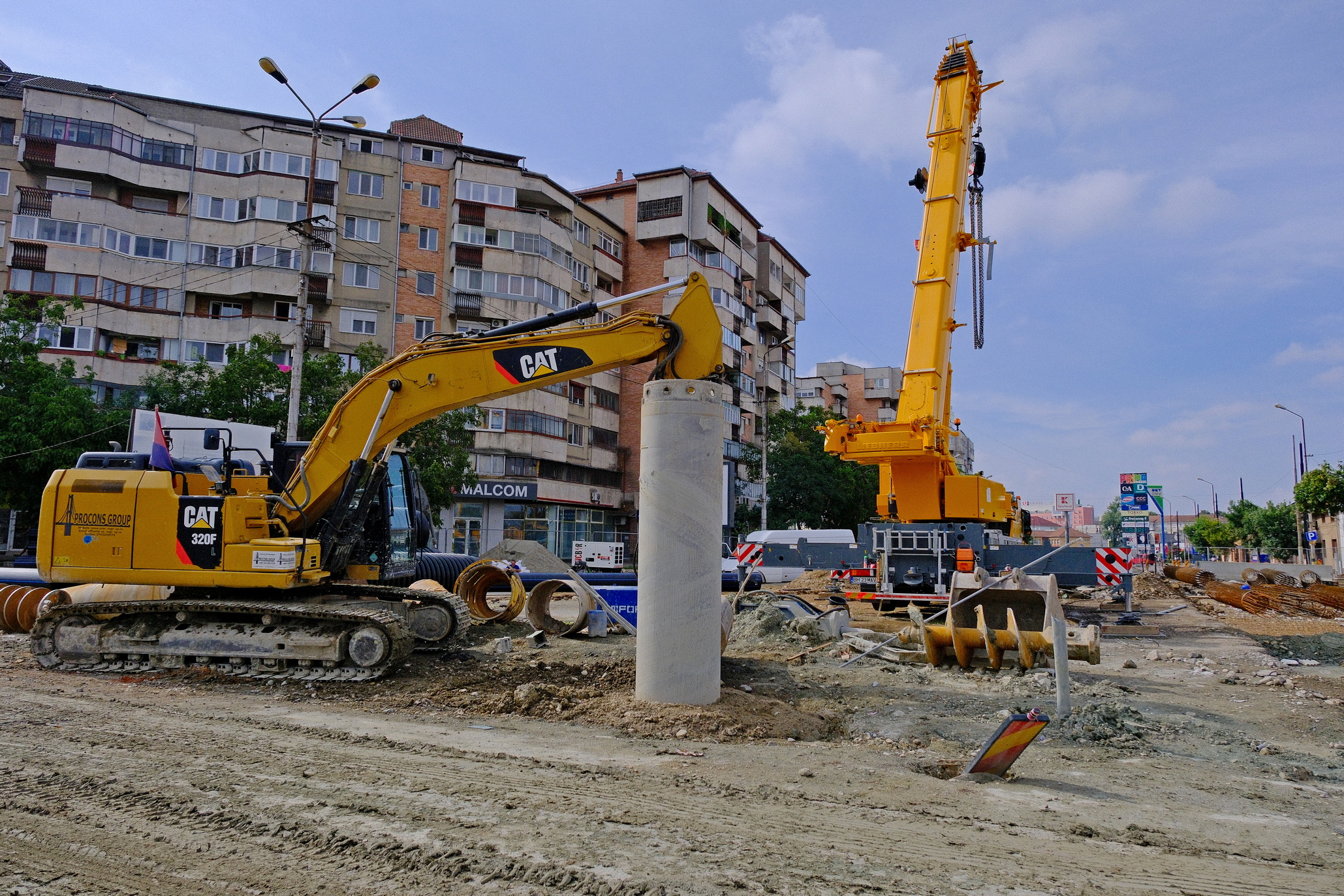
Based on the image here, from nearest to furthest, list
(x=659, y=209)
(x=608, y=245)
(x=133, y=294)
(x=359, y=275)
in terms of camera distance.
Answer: (x=133, y=294) < (x=359, y=275) < (x=608, y=245) < (x=659, y=209)

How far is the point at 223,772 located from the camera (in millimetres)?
5535

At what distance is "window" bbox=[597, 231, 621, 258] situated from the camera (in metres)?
51.2

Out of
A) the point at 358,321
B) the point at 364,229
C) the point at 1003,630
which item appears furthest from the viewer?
the point at 364,229

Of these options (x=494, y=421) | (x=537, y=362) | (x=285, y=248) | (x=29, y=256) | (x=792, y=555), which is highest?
(x=285, y=248)

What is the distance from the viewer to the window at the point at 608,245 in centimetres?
5122

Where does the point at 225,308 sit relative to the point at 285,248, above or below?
below

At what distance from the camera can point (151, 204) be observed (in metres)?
40.6

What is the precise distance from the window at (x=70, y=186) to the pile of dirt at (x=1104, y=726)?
44987 millimetres

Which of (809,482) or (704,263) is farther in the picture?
(704,263)

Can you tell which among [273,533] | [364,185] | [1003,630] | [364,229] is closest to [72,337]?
[364,229]

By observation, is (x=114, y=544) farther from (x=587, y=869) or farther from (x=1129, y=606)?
(x=1129, y=606)

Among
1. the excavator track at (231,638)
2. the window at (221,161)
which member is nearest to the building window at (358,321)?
the window at (221,161)

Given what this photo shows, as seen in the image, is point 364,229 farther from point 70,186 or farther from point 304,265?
point 304,265

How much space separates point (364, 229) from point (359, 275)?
101 inches
